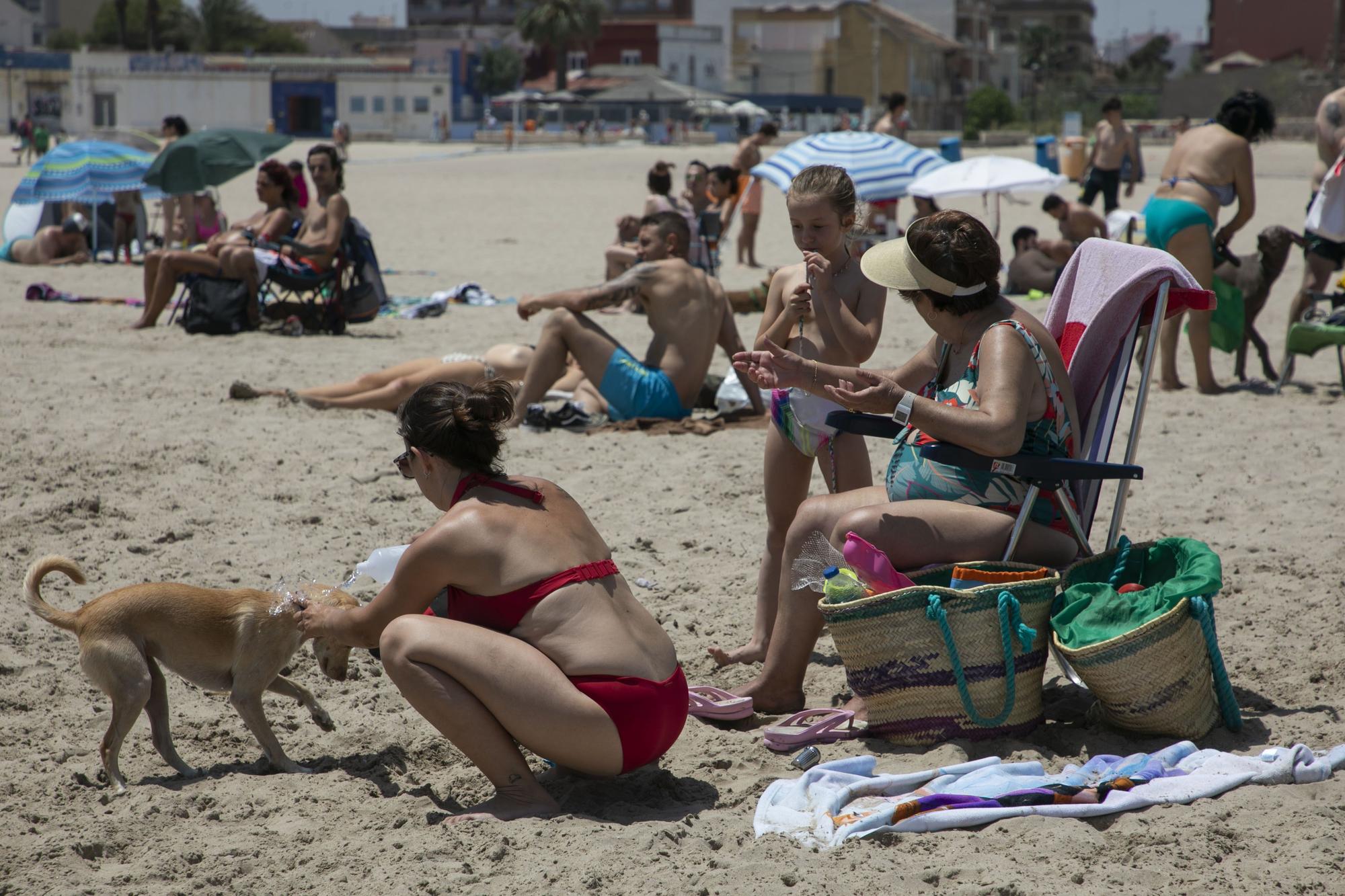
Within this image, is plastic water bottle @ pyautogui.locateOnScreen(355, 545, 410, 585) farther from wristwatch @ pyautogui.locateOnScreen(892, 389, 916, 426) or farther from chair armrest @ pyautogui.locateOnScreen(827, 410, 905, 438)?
wristwatch @ pyautogui.locateOnScreen(892, 389, 916, 426)

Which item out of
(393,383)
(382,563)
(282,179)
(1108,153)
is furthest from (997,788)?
(1108,153)

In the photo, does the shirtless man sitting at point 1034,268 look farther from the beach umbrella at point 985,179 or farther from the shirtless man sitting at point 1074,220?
the beach umbrella at point 985,179

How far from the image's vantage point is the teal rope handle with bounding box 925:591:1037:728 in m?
2.92

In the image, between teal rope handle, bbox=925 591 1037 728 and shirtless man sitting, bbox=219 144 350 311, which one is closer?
teal rope handle, bbox=925 591 1037 728

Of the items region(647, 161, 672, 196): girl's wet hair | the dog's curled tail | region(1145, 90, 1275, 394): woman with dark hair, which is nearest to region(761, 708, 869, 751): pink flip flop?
the dog's curled tail

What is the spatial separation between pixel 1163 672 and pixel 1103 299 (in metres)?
1.03

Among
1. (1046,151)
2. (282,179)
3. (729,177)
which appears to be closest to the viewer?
(282,179)

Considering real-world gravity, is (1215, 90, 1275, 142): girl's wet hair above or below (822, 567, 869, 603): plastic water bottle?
above

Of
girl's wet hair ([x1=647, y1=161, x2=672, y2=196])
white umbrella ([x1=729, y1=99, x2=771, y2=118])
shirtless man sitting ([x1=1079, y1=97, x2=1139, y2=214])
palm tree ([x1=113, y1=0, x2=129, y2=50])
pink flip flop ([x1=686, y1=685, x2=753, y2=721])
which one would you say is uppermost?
palm tree ([x1=113, y1=0, x2=129, y2=50])

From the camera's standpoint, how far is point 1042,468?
9.82 feet

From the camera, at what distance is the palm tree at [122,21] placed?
78.2 meters

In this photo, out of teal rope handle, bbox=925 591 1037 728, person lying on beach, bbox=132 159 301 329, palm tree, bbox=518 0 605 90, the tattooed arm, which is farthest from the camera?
palm tree, bbox=518 0 605 90

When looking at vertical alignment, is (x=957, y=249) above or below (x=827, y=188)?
below

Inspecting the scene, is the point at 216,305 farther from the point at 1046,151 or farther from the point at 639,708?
the point at 1046,151
